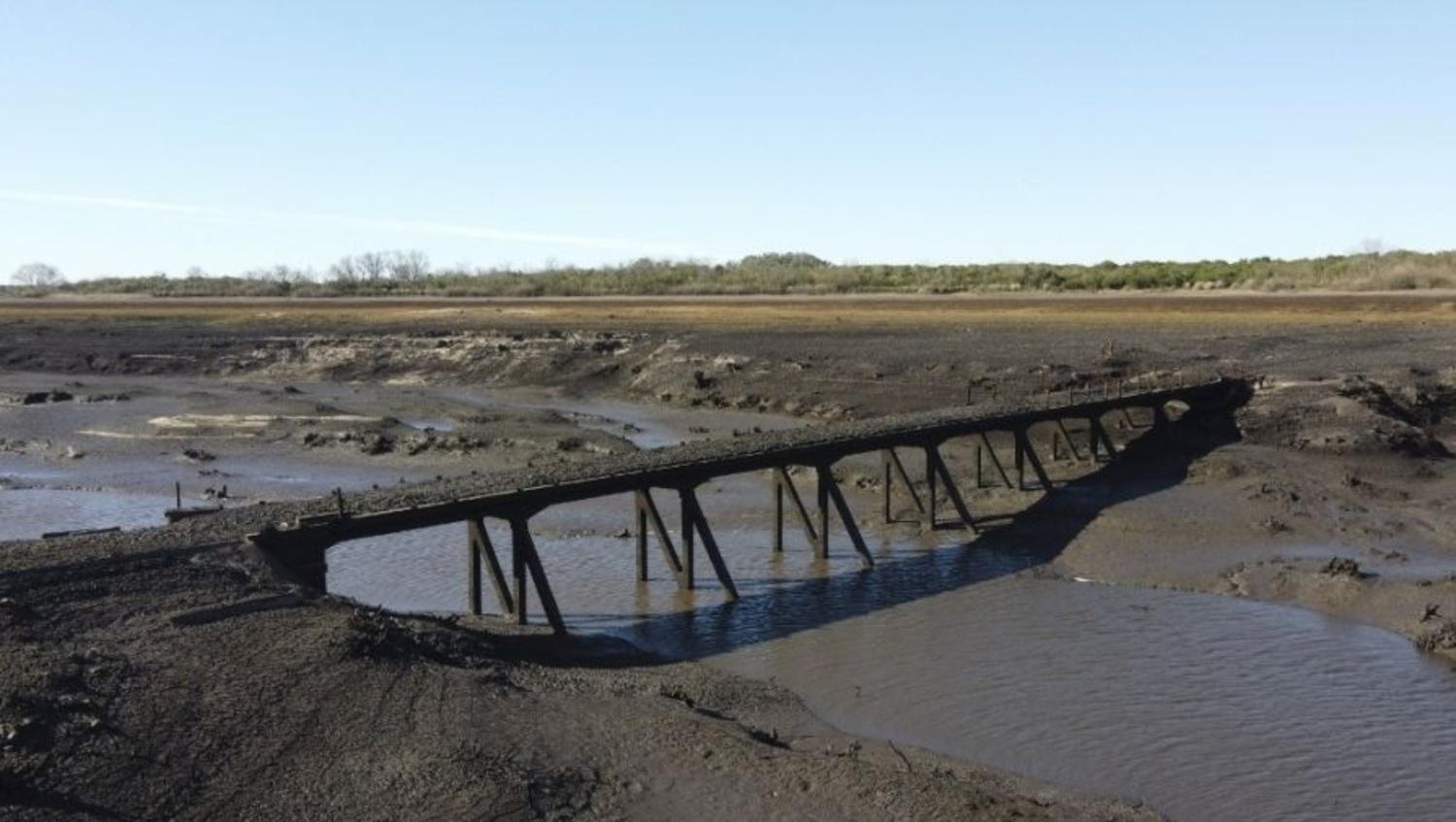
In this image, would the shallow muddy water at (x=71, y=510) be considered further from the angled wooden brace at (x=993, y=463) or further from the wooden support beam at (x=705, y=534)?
the angled wooden brace at (x=993, y=463)

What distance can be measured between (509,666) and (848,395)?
30044 millimetres

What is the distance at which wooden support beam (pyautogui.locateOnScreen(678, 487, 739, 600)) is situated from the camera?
21516 mm

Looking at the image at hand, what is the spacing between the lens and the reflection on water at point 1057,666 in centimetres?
1415

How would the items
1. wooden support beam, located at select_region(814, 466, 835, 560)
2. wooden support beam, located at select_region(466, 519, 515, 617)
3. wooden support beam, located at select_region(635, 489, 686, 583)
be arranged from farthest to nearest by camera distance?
wooden support beam, located at select_region(814, 466, 835, 560), wooden support beam, located at select_region(635, 489, 686, 583), wooden support beam, located at select_region(466, 519, 515, 617)

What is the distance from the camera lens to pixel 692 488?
73.4ft

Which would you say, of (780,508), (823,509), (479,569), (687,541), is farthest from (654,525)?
(823,509)

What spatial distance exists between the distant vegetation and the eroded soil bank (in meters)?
22.9

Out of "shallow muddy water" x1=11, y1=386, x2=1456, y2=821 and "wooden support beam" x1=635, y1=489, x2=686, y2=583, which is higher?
"wooden support beam" x1=635, y1=489, x2=686, y2=583

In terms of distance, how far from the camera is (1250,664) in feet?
58.9

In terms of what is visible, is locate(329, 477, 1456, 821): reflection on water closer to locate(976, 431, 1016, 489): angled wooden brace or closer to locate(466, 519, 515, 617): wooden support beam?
locate(466, 519, 515, 617): wooden support beam

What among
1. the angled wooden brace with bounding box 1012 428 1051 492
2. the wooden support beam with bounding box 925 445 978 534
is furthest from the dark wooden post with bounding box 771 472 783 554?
the angled wooden brace with bounding box 1012 428 1051 492

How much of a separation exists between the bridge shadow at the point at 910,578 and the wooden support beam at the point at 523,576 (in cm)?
116

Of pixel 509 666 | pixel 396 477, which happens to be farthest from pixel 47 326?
pixel 509 666

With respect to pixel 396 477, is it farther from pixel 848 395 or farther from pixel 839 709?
pixel 839 709
